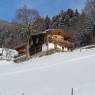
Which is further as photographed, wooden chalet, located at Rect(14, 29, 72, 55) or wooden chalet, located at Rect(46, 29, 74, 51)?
wooden chalet, located at Rect(14, 29, 72, 55)

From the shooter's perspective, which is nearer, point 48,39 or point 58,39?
point 58,39

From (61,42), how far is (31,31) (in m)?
5.93

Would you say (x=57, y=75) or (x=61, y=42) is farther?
(x=61, y=42)

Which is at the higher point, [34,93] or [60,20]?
[60,20]

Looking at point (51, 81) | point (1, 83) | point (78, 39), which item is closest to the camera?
point (51, 81)

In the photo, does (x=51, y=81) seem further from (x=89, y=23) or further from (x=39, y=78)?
(x=89, y=23)

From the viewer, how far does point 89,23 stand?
86.4 metres

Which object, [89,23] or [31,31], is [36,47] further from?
[89,23]

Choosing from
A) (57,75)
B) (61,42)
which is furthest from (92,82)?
(61,42)

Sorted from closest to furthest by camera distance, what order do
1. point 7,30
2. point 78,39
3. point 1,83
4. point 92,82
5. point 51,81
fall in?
point 92,82 < point 51,81 < point 1,83 < point 78,39 < point 7,30

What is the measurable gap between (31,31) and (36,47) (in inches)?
164

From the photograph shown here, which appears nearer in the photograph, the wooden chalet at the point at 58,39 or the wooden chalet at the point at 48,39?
the wooden chalet at the point at 58,39

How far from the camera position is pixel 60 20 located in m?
117

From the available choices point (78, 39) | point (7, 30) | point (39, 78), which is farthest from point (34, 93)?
point (7, 30)
